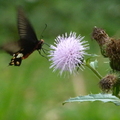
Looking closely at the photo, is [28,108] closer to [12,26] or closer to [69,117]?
[69,117]

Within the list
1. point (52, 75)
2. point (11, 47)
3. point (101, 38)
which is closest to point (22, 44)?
point (11, 47)

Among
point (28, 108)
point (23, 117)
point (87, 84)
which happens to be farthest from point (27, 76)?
point (87, 84)

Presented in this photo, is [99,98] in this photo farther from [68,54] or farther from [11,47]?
[11,47]

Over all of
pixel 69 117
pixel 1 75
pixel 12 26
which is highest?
pixel 12 26

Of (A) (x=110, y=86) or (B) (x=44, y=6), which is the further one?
(B) (x=44, y=6)

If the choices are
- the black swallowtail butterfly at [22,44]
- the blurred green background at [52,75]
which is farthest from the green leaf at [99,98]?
the black swallowtail butterfly at [22,44]
